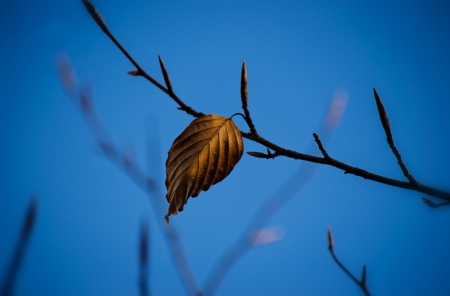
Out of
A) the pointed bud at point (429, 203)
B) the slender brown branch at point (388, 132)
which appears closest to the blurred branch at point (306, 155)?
the slender brown branch at point (388, 132)

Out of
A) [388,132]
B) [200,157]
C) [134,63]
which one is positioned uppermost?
[134,63]

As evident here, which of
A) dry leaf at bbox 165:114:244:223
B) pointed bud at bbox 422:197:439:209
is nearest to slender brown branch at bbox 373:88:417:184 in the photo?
Answer: pointed bud at bbox 422:197:439:209

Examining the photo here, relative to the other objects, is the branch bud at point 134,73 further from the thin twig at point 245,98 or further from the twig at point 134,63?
the thin twig at point 245,98

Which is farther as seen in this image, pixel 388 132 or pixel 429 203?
pixel 429 203

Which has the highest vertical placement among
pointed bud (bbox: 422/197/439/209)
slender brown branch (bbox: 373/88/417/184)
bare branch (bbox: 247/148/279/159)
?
bare branch (bbox: 247/148/279/159)

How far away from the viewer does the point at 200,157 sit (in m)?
0.55

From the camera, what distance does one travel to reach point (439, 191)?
1.51ft

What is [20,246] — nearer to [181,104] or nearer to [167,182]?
[167,182]

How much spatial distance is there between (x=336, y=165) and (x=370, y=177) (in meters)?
0.06

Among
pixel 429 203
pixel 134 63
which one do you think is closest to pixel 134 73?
pixel 134 63

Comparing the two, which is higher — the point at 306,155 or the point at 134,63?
the point at 134,63

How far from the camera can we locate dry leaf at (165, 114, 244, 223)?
1.71ft

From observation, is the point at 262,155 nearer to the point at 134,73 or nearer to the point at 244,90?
the point at 244,90

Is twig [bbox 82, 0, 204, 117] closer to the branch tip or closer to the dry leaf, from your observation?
the dry leaf
